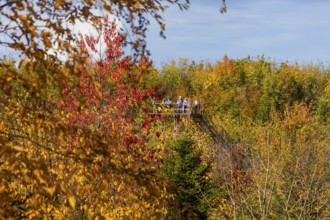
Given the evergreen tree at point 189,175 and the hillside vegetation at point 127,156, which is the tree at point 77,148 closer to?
the hillside vegetation at point 127,156

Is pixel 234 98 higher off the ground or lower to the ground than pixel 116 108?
higher

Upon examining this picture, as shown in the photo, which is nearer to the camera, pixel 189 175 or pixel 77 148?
pixel 77 148

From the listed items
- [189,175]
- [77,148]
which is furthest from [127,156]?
[77,148]

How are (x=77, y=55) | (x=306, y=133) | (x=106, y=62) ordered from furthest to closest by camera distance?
(x=306, y=133), (x=106, y=62), (x=77, y=55)

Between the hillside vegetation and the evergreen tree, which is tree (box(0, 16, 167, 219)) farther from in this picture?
the evergreen tree

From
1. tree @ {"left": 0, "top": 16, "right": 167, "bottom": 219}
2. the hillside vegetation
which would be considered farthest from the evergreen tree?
tree @ {"left": 0, "top": 16, "right": 167, "bottom": 219}

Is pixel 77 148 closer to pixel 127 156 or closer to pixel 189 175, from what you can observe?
pixel 127 156

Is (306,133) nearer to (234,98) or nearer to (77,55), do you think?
(234,98)

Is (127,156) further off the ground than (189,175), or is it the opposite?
(127,156)

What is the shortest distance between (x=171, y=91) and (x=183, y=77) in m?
4.14

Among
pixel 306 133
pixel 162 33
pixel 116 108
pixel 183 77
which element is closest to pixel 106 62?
pixel 116 108

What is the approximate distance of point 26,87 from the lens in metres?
4.83

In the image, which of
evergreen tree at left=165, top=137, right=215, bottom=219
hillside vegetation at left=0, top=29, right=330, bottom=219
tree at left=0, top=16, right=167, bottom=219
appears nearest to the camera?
tree at left=0, top=16, right=167, bottom=219

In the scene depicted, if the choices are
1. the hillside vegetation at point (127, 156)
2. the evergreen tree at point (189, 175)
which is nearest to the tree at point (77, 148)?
the hillside vegetation at point (127, 156)
